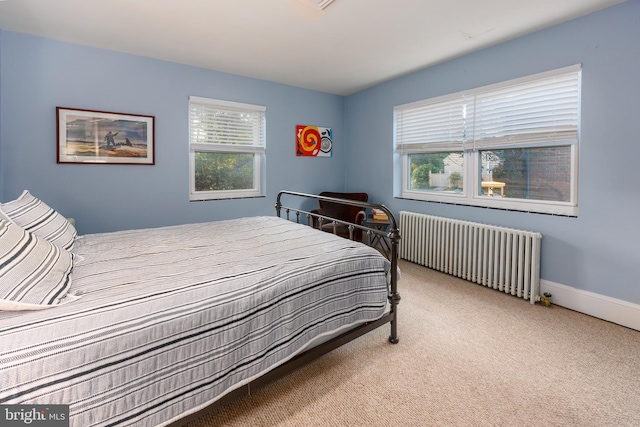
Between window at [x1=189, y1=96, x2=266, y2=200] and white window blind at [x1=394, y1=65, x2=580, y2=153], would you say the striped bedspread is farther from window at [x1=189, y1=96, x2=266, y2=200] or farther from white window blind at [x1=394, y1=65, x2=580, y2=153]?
white window blind at [x1=394, y1=65, x2=580, y2=153]

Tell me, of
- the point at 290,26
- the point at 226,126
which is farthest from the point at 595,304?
the point at 226,126

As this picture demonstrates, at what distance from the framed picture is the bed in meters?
1.14

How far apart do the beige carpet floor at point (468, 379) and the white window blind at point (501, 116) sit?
1.59 m

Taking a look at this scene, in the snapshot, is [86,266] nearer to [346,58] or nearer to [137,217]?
[137,217]

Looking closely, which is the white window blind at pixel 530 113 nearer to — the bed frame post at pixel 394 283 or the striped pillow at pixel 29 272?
the bed frame post at pixel 394 283

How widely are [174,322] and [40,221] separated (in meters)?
1.44

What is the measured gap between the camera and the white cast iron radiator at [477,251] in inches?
107

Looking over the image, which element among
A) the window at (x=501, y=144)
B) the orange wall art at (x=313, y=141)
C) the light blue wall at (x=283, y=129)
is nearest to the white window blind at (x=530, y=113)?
the window at (x=501, y=144)

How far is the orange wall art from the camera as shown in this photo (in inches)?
173

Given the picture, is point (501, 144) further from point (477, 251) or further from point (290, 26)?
point (290, 26)

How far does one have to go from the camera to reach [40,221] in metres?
1.88

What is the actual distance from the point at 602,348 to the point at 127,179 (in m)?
4.28
